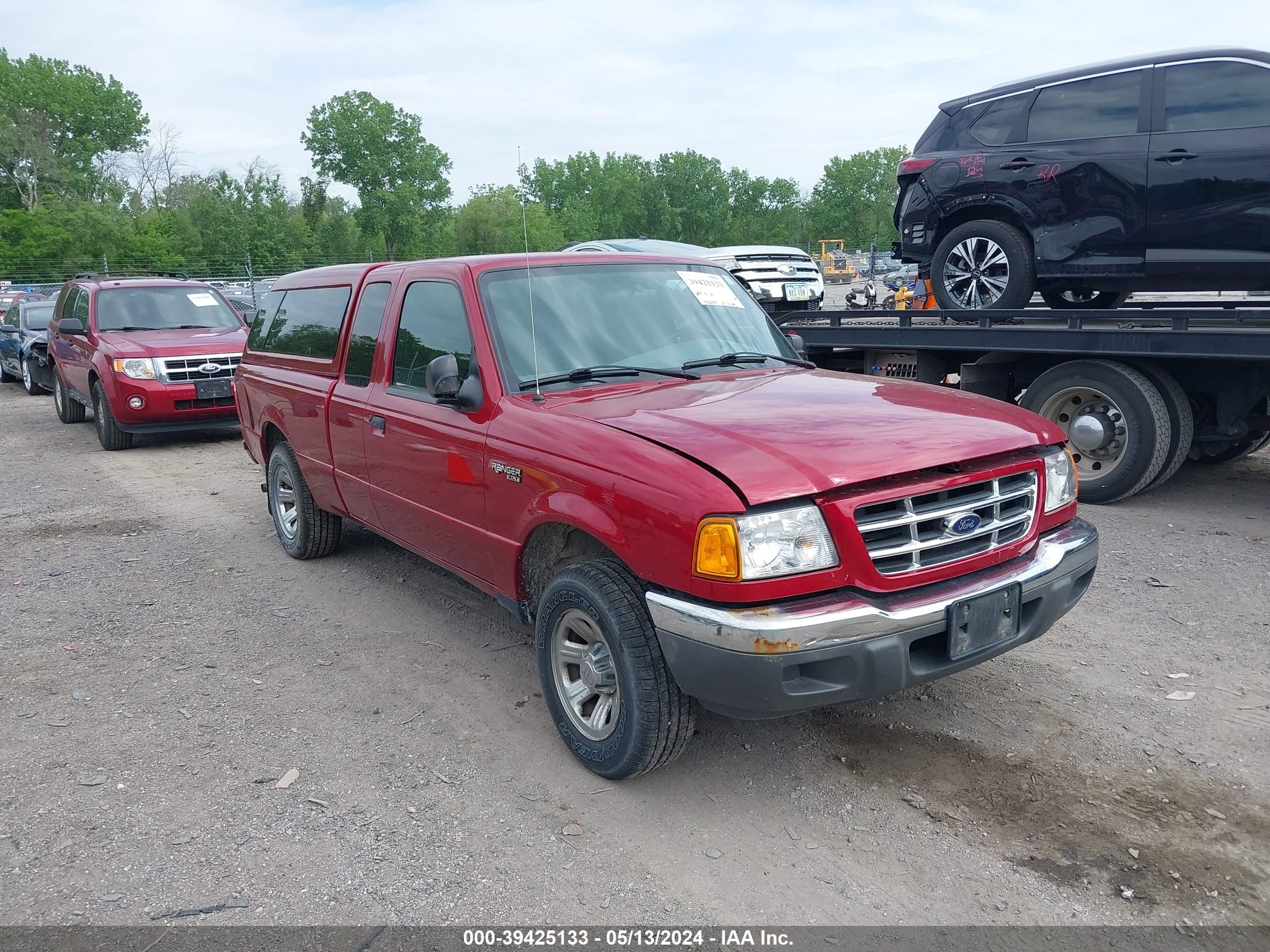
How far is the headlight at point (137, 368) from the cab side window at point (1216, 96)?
31.5ft

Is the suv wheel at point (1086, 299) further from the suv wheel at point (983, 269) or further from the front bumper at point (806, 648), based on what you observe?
the front bumper at point (806, 648)

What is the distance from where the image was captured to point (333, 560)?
20.6 ft

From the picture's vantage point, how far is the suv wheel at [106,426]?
1051 cm

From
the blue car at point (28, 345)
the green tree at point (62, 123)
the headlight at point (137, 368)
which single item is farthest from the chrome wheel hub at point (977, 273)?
the green tree at point (62, 123)

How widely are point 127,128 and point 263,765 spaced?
87037mm

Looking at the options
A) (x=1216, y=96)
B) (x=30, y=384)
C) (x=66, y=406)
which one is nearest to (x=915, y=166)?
(x=1216, y=96)

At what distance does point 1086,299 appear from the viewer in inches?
317

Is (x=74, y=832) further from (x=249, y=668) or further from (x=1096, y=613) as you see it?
(x=1096, y=613)

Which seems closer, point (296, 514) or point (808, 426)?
point (808, 426)

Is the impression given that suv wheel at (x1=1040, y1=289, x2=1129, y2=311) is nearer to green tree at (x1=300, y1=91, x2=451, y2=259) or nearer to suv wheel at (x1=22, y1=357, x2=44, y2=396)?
suv wheel at (x1=22, y1=357, x2=44, y2=396)

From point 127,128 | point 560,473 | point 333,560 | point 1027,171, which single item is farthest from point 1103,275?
point 127,128

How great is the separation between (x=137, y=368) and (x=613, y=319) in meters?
8.00

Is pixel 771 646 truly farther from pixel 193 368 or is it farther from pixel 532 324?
pixel 193 368

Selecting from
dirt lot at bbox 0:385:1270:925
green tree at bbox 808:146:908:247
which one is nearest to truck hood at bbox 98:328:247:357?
dirt lot at bbox 0:385:1270:925
